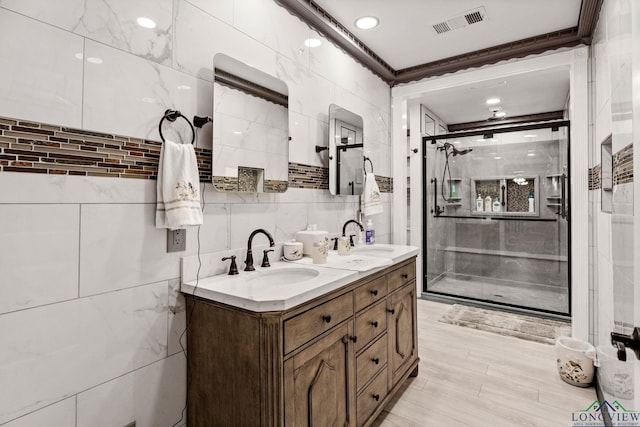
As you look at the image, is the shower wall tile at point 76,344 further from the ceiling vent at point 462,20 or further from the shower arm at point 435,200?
the shower arm at point 435,200

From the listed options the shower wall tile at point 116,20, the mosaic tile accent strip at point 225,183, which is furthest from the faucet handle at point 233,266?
the shower wall tile at point 116,20

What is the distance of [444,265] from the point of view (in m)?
4.27

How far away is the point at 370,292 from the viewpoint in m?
1.74

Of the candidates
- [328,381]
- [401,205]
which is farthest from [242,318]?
[401,205]

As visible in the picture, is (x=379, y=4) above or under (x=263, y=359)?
above

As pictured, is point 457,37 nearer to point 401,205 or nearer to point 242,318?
point 401,205

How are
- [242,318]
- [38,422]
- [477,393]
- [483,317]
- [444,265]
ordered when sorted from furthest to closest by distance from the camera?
[444,265] → [483,317] → [477,393] → [242,318] → [38,422]

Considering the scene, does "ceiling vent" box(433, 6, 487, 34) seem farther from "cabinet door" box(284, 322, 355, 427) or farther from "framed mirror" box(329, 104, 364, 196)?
"cabinet door" box(284, 322, 355, 427)

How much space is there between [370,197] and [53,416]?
238cm

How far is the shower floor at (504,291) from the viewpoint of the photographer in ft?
11.6

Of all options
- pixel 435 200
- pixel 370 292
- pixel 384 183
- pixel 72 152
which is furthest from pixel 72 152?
pixel 435 200

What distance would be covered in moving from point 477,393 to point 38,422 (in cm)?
224

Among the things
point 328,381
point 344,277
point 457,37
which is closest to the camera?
point 328,381

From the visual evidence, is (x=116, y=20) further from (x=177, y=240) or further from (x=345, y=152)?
(x=345, y=152)
